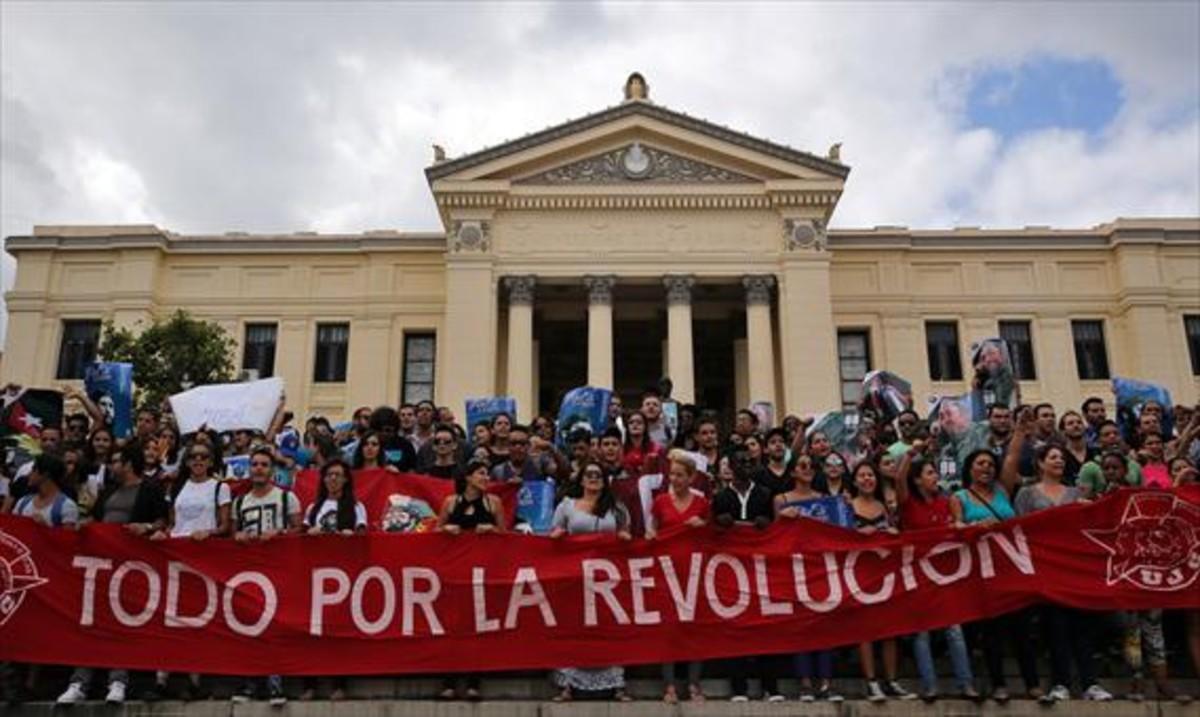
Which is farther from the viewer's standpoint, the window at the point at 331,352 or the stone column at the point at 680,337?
the window at the point at 331,352

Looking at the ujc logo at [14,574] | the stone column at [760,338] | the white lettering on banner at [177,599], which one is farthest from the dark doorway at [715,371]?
the ujc logo at [14,574]

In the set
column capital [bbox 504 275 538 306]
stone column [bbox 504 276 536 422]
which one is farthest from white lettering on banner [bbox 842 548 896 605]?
column capital [bbox 504 275 538 306]

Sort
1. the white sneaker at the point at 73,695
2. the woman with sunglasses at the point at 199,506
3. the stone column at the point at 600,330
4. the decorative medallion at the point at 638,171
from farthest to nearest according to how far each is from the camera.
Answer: the decorative medallion at the point at 638,171
the stone column at the point at 600,330
the woman with sunglasses at the point at 199,506
the white sneaker at the point at 73,695

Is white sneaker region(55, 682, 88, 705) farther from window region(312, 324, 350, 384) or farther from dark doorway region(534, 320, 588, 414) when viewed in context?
dark doorway region(534, 320, 588, 414)

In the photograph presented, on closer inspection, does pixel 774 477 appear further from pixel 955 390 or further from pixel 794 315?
pixel 955 390

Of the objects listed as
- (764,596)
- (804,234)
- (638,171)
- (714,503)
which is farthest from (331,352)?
(764,596)

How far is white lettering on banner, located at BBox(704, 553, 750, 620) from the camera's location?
7.27 meters

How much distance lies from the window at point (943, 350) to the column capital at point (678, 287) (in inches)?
385

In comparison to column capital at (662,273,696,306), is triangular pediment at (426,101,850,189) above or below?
above

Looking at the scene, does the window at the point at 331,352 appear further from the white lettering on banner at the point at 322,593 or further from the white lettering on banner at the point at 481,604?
the white lettering on banner at the point at 481,604

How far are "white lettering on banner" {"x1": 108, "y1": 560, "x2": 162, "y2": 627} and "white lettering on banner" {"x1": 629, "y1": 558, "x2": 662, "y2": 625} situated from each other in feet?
12.1

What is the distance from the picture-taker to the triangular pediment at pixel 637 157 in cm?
3052

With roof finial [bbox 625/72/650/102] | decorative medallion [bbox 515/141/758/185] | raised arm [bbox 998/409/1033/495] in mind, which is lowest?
raised arm [bbox 998/409/1033/495]

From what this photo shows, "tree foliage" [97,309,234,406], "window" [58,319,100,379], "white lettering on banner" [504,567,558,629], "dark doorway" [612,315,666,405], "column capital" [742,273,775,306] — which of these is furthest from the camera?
"dark doorway" [612,315,666,405]
